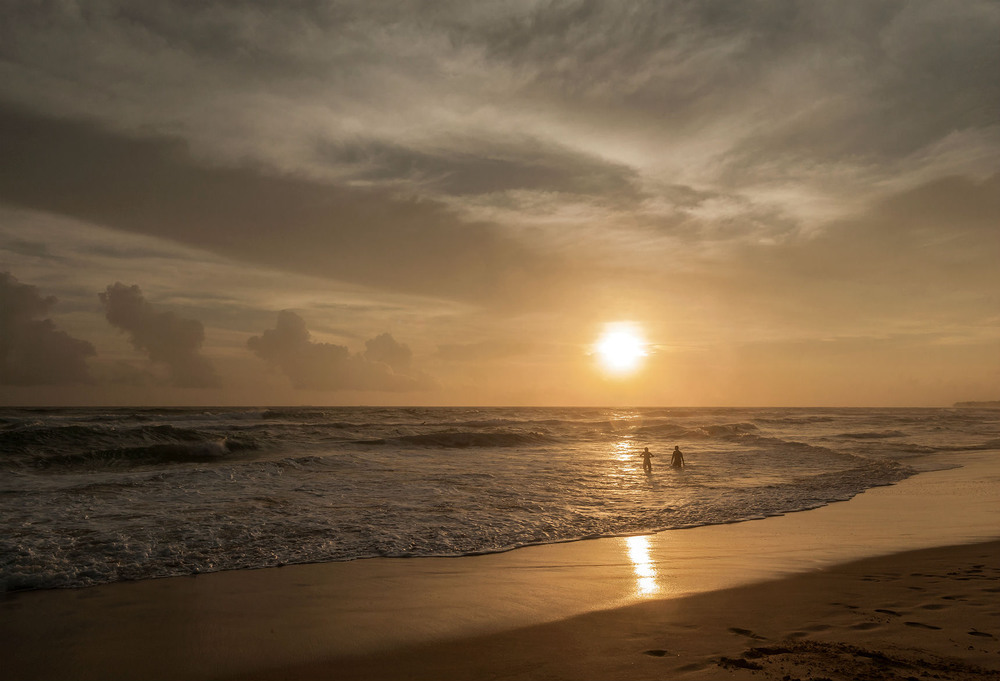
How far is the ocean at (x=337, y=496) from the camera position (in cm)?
1048

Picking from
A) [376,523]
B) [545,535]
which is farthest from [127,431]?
[545,535]

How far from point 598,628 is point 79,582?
7.57 meters

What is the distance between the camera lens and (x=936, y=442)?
42000 mm

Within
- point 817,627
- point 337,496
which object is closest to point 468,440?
point 337,496

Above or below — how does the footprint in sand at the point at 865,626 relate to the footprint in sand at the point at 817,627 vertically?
above

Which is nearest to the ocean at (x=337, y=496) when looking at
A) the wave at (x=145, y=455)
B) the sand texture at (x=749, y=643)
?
the wave at (x=145, y=455)

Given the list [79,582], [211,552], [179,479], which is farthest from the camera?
[179,479]

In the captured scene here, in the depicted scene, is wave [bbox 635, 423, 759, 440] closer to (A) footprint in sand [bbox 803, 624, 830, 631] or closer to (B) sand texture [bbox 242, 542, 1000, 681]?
(B) sand texture [bbox 242, 542, 1000, 681]

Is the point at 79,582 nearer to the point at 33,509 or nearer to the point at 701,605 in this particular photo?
the point at 33,509

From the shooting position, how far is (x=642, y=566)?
9742 millimetres

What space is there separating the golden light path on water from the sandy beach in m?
0.04

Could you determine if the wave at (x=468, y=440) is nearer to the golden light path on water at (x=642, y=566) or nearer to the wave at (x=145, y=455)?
the wave at (x=145, y=455)

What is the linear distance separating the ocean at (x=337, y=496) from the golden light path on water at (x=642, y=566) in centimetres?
99

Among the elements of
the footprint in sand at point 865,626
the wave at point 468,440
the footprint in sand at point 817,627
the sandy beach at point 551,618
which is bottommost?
the wave at point 468,440
